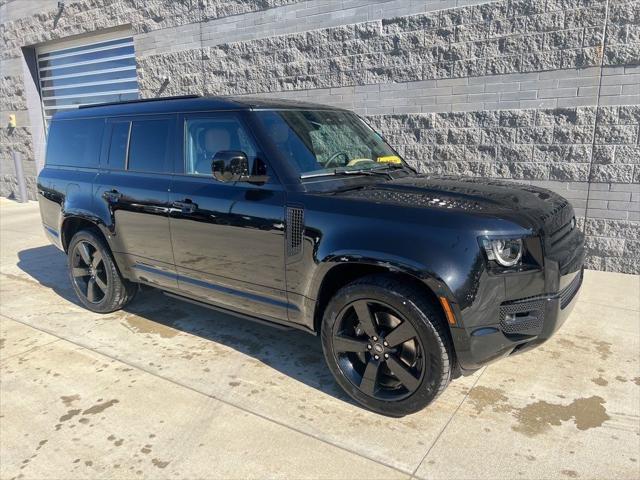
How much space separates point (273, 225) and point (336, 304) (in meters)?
0.66

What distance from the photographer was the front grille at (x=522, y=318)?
2615 millimetres

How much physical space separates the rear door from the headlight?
7.92ft

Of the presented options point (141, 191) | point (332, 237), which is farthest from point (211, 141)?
point (332, 237)

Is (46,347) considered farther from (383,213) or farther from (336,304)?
(383,213)

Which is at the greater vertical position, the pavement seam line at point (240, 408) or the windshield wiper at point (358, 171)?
the windshield wiper at point (358, 171)

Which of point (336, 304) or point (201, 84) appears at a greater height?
point (201, 84)

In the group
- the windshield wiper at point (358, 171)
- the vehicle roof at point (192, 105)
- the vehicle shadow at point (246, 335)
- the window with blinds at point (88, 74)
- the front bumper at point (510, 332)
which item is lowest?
the vehicle shadow at point (246, 335)

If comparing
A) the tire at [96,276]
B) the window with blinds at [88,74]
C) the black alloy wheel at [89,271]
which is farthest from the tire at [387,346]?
the window with blinds at [88,74]

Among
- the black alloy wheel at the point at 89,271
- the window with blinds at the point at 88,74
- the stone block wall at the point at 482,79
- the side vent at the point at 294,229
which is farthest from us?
the window with blinds at the point at 88,74

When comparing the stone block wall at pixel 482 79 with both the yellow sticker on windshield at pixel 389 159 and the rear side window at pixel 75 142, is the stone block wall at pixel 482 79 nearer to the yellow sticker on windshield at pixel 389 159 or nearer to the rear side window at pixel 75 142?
the yellow sticker on windshield at pixel 389 159

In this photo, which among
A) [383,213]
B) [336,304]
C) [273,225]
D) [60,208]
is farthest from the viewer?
[60,208]

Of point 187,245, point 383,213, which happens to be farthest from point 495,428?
point 187,245

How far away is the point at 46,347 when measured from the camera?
13.1 ft

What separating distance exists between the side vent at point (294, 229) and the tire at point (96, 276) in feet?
7.22
